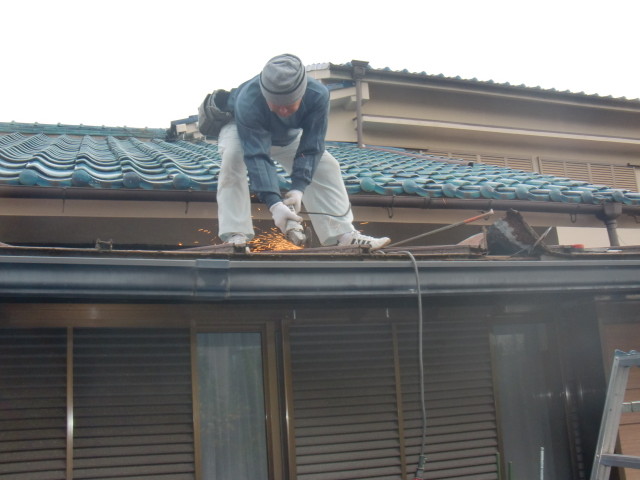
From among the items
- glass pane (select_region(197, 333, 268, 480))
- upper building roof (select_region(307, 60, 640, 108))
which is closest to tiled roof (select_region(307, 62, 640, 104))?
upper building roof (select_region(307, 60, 640, 108))

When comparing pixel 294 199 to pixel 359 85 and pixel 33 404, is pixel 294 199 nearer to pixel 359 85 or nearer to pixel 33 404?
pixel 33 404

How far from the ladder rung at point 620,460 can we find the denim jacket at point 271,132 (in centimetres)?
267

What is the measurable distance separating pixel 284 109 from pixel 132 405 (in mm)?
2261

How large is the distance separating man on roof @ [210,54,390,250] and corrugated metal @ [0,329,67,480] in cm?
143

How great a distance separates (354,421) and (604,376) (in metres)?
1.88

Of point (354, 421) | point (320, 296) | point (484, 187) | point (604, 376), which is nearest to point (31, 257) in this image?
point (320, 296)

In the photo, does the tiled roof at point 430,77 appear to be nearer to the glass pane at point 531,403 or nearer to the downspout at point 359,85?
the downspout at point 359,85

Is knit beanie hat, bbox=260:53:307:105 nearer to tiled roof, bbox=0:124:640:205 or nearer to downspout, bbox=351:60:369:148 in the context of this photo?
tiled roof, bbox=0:124:640:205

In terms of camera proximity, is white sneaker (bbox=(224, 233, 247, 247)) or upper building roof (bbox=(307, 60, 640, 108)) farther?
upper building roof (bbox=(307, 60, 640, 108))

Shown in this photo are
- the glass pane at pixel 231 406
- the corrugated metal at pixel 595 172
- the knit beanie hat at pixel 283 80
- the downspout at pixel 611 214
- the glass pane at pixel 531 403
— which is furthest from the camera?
the corrugated metal at pixel 595 172

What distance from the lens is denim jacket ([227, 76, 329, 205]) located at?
5242mm

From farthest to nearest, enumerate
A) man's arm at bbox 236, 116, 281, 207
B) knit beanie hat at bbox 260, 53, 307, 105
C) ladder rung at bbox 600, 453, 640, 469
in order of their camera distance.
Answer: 1. man's arm at bbox 236, 116, 281, 207
2. knit beanie hat at bbox 260, 53, 307, 105
3. ladder rung at bbox 600, 453, 640, 469

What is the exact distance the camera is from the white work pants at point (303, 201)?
5.36 m

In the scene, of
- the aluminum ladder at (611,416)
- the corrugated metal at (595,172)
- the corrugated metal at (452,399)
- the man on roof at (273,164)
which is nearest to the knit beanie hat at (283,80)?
the man on roof at (273,164)
